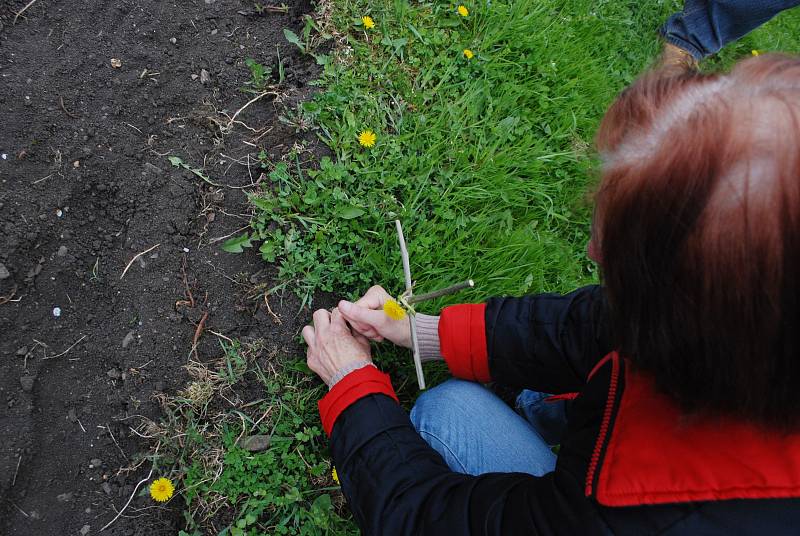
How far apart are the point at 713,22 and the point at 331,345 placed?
8.12ft

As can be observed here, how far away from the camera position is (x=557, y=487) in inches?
41.5

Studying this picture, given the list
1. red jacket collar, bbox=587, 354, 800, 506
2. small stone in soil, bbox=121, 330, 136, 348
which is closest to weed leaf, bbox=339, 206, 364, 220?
small stone in soil, bbox=121, 330, 136, 348

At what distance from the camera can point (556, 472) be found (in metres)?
1.09

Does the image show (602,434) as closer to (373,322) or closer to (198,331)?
(373,322)

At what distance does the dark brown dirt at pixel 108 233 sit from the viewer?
64.9 inches

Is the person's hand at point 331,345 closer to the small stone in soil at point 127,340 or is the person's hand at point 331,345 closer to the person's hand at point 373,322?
the person's hand at point 373,322

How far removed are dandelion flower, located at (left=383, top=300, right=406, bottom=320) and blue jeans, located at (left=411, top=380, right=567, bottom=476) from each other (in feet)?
0.88

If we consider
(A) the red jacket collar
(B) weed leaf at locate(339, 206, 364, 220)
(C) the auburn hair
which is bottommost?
(B) weed leaf at locate(339, 206, 364, 220)

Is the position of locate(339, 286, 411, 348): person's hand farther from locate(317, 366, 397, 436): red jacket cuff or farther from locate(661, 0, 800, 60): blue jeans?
locate(661, 0, 800, 60): blue jeans

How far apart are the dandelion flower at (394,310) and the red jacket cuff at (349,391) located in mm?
205

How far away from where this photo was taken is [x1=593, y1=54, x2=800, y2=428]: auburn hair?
71 cm

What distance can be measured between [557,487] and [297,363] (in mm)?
1048

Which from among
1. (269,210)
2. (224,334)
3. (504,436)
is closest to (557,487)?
(504,436)

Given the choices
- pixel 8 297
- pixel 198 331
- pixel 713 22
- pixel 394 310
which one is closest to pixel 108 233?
pixel 8 297
